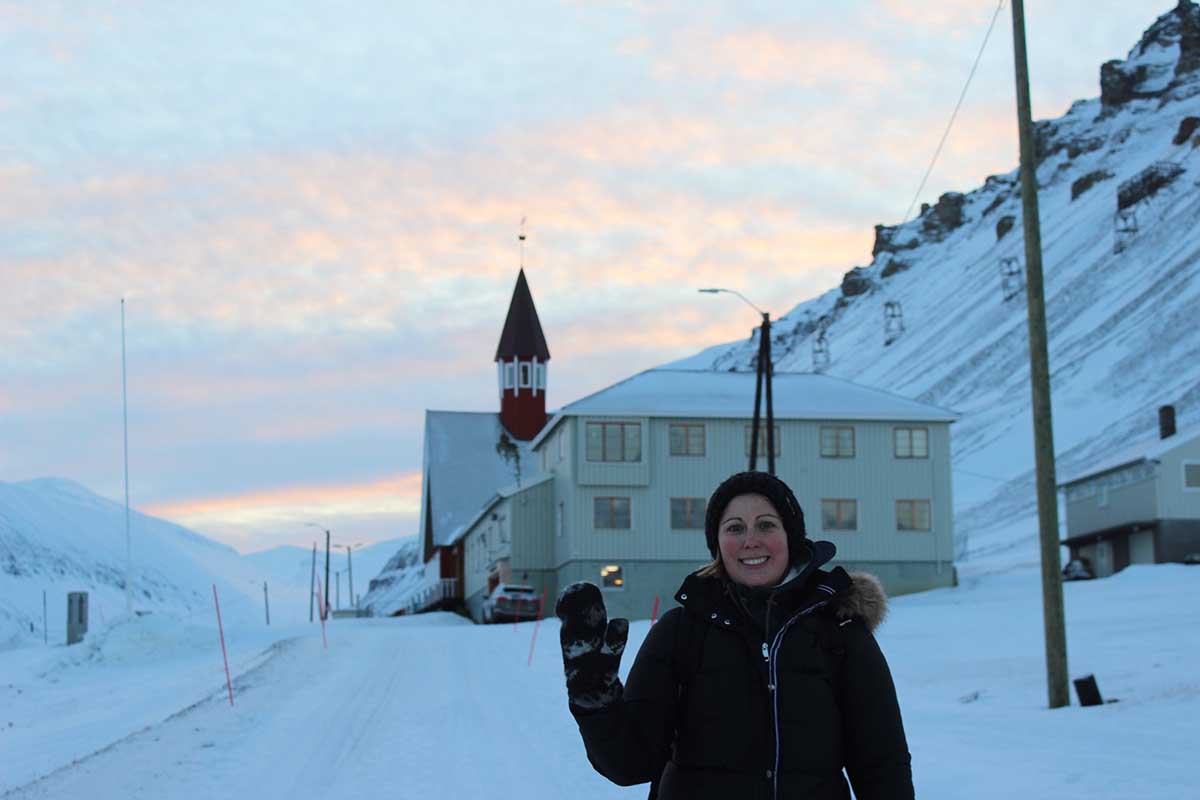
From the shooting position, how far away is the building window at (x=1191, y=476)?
46.8 metres

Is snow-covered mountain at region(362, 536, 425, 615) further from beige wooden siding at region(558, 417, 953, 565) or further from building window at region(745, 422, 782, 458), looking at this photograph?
building window at region(745, 422, 782, 458)

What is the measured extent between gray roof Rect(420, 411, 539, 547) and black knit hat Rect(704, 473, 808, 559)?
6779cm

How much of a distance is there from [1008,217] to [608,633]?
19563 centimetres

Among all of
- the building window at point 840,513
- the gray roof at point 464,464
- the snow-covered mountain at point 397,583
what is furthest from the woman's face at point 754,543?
the snow-covered mountain at point 397,583

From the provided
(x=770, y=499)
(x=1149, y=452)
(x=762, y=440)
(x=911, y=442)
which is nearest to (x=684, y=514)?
(x=762, y=440)

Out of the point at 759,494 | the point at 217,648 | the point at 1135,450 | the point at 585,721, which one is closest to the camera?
the point at 585,721

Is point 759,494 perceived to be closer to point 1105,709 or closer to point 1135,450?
point 1105,709

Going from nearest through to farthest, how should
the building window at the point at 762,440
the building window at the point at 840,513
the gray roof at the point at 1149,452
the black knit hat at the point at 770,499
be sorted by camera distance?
the black knit hat at the point at 770,499 → the gray roof at the point at 1149,452 → the building window at the point at 762,440 → the building window at the point at 840,513

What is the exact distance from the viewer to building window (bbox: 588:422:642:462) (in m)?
48.2

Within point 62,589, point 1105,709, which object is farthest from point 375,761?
point 62,589

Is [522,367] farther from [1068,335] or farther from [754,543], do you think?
[754,543]

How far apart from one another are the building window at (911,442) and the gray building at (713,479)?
35mm

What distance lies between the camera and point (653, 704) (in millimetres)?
4223

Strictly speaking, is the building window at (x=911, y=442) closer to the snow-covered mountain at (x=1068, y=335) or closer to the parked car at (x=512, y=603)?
the parked car at (x=512, y=603)
